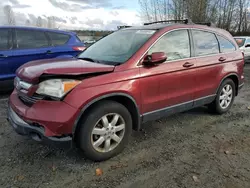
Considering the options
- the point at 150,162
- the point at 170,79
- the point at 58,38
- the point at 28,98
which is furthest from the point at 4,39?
the point at 150,162

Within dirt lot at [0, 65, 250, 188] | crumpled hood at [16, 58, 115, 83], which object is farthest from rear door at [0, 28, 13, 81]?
crumpled hood at [16, 58, 115, 83]

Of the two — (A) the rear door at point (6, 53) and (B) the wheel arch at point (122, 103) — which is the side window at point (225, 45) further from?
(A) the rear door at point (6, 53)

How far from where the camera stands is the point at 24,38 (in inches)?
237

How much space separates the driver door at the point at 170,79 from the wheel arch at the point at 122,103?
15 centimetres

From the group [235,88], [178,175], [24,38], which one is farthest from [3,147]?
[235,88]

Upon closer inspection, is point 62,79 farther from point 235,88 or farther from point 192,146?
point 235,88

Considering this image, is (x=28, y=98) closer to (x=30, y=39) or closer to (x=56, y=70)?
(x=56, y=70)

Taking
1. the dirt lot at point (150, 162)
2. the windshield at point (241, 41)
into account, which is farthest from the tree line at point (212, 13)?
the dirt lot at point (150, 162)

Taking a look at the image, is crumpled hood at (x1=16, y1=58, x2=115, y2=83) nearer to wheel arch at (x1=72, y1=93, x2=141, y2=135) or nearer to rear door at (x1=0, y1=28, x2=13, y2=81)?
wheel arch at (x1=72, y1=93, x2=141, y2=135)

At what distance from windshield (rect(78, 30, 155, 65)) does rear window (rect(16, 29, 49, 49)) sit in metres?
2.49

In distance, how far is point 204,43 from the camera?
174 inches

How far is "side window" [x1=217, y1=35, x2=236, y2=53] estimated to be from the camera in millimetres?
4781

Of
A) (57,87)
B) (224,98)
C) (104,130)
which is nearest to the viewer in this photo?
(57,87)

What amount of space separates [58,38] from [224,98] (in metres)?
4.36
